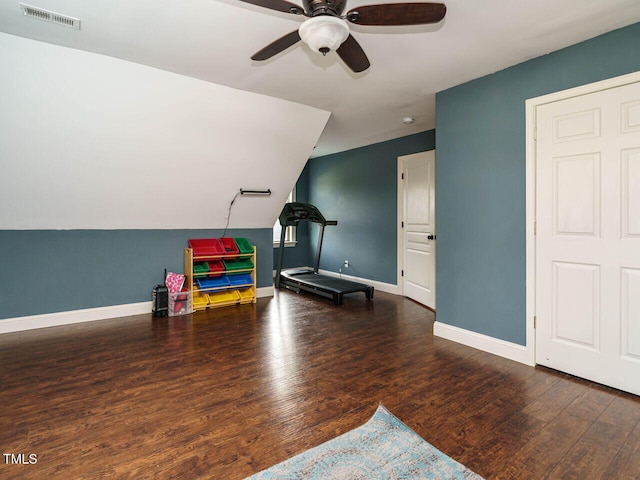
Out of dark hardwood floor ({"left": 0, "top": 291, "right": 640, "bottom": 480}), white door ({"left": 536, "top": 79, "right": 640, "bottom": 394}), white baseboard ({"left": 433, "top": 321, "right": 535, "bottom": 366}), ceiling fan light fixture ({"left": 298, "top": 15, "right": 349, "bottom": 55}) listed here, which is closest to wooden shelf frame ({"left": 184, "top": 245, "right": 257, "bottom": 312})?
dark hardwood floor ({"left": 0, "top": 291, "right": 640, "bottom": 480})

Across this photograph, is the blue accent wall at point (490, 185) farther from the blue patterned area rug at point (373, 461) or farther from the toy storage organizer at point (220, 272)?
the toy storage organizer at point (220, 272)

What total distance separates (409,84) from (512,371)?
107 inches

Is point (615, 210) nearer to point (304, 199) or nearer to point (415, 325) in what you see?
point (415, 325)

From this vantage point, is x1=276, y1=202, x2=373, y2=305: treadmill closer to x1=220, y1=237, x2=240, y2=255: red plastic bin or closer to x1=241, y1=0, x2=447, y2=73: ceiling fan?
x1=220, y1=237, x2=240, y2=255: red plastic bin

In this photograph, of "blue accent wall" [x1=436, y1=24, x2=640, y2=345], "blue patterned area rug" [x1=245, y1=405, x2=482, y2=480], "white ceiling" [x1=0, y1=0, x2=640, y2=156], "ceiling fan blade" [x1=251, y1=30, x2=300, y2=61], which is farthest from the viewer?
"blue accent wall" [x1=436, y1=24, x2=640, y2=345]

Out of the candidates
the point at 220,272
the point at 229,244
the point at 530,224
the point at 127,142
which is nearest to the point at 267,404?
the point at 530,224

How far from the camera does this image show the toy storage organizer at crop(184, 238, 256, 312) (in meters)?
4.46

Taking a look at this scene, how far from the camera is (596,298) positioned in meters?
2.47

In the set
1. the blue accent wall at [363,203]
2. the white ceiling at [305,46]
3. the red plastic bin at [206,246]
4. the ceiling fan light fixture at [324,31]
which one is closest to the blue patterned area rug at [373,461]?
the ceiling fan light fixture at [324,31]

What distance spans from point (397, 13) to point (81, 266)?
4114mm

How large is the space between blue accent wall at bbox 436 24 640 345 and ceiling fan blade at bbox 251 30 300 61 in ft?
6.56

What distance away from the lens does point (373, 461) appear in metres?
1.65

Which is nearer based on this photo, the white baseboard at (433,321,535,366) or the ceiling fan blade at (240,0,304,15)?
the ceiling fan blade at (240,0,304,15)

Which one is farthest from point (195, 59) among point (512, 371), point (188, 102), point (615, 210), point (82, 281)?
point (512, 371)
